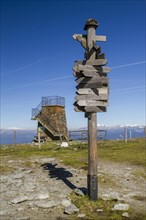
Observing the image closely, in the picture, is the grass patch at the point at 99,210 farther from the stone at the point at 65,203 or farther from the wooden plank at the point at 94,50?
the wooden plank at the point at 94,50

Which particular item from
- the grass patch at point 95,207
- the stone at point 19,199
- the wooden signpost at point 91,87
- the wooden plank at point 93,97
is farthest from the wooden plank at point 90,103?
the stone at point 19,199

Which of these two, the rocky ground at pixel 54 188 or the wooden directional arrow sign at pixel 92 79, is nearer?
the rocky ground at pixel 54 188

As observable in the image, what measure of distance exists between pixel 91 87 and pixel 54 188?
4.17 m

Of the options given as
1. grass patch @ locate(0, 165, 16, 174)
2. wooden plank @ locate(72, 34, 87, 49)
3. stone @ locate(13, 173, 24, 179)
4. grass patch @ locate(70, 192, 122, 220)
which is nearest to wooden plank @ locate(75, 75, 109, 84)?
wooden plank @ locate(72, 34, 87, 49)

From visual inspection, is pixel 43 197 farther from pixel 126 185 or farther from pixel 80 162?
pixel 80 162

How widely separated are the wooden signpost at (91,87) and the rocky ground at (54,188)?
49.4 inches

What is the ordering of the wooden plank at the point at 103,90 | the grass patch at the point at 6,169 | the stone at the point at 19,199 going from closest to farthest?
the stone at the point at 19,199
the wooden plank at the point at 103,90
the grass patch at the point at 6,169

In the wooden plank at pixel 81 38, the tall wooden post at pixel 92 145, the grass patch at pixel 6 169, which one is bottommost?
the grass patch at pixel 6 169

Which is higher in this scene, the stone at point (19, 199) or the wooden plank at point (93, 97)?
the wooden plank at point (93, 97)

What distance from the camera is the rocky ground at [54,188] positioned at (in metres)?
7.87

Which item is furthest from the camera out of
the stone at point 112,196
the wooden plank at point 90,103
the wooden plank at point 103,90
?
the stone at point 112,196

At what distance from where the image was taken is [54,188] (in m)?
10.4

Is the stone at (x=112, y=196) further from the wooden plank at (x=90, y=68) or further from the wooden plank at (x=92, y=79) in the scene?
the wooden plank at (x=90, y=68)

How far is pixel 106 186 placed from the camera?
10875mm
